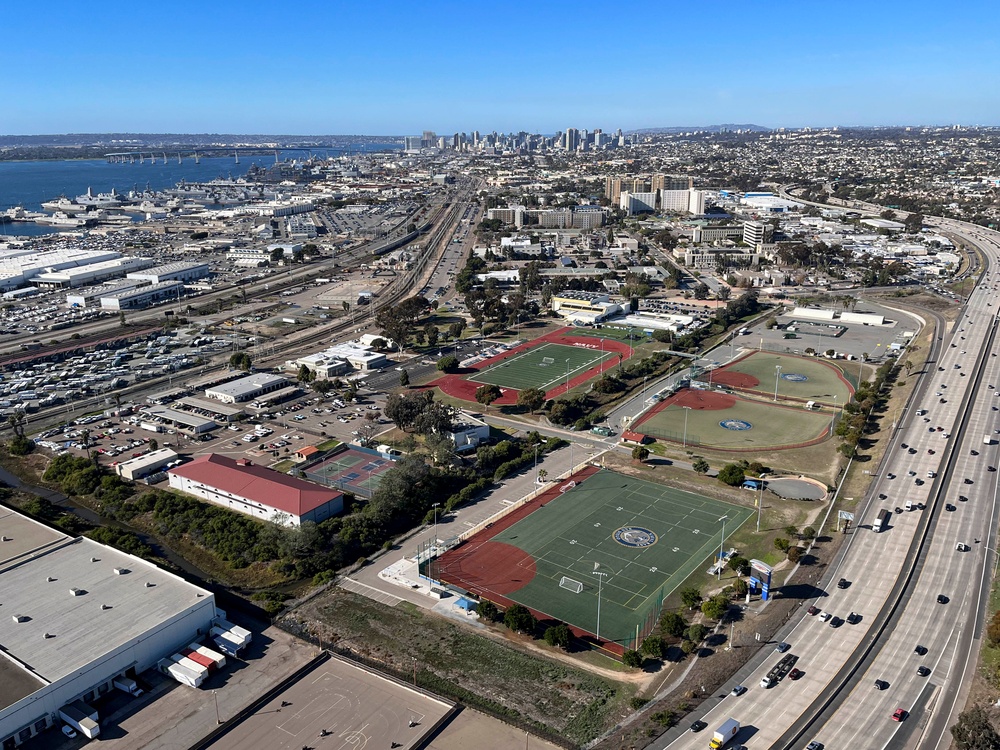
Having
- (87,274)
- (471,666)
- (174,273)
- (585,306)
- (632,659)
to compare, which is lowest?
(471,666)

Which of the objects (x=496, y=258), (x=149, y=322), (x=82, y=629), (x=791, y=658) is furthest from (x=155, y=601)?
(x=496, y=258)

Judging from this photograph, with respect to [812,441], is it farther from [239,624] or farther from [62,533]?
[62,533]

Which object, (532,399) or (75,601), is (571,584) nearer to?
(75,601)

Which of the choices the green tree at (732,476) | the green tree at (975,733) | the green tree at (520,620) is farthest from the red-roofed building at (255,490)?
the green tree at (975,733)

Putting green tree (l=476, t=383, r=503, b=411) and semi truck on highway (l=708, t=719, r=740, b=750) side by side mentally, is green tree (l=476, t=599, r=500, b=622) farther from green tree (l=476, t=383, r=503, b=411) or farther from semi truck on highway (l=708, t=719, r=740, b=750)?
green tree (l=476, t=383, r=503, b=411)

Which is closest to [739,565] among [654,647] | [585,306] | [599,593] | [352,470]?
[599,593]
